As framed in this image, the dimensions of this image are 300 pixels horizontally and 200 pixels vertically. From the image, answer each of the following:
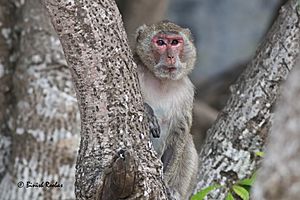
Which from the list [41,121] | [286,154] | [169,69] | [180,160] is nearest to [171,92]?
[169,69]

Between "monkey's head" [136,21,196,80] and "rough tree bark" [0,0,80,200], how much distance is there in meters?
0.63

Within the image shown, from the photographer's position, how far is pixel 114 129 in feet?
8.41

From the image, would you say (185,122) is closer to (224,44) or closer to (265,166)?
(265,166)

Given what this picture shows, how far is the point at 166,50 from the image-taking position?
3582 mm

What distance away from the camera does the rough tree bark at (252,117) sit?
366cm

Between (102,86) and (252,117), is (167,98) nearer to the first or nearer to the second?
(252,117)

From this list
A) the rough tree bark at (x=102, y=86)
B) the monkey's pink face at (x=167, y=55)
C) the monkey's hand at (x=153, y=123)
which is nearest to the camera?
the rough tree bark at (x=102, y=86)

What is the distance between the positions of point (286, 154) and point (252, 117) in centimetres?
265

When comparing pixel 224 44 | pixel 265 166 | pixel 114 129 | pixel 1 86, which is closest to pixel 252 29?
pixel 224 44

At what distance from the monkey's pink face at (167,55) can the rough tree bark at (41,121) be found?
698 millimetres

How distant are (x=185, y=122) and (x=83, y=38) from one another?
127cm

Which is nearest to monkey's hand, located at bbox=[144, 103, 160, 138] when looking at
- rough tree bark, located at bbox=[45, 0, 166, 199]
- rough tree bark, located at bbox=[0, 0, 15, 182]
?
rough tree bark, located at bbox=[45, 0, 166, 199]

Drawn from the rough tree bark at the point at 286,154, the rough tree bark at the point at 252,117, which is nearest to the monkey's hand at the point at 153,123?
the rough tree bark at the point at 252,117

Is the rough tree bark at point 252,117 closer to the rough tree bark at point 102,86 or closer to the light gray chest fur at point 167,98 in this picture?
the light gray chest fur at point 167,98
